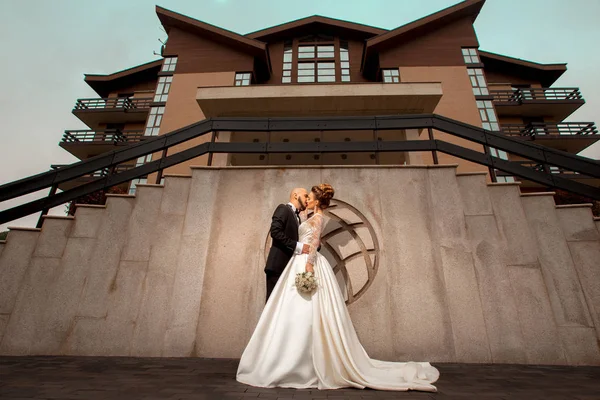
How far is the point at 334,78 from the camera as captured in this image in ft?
64.4

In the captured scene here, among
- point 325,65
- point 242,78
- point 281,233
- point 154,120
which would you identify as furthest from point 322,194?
point 154,120

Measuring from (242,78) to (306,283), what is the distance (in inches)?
718

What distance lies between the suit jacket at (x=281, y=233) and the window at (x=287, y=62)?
58.6ft

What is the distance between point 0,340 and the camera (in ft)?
15.3

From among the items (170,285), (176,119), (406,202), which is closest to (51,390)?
(170,285)

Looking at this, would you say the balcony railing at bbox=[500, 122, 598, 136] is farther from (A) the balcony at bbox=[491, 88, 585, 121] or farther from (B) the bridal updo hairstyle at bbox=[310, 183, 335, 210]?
(B) the bridal updo hairstyle at bbox=[310, 183, 335, 210]

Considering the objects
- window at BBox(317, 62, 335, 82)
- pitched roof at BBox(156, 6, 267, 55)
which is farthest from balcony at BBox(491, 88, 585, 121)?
pitched roof at BBox(156, 6, 267, 55)

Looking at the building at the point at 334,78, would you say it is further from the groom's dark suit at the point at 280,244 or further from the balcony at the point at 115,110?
the groom's dark suit at the point at 280,244

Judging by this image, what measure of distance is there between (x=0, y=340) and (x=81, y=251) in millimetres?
1770

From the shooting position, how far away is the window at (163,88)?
62.6ft

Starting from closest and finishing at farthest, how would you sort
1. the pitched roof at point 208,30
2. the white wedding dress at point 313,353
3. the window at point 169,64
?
the white wedding dress at point 313,353 < the pitched roof at point 208,30 < the window at point 169,64

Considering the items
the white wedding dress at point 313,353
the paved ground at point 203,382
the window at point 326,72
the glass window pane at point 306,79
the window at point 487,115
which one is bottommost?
the paved ground at point 203,382

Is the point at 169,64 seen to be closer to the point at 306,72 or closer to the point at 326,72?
the point at 306,72

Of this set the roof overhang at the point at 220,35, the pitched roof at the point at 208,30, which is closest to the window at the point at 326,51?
the roof overhang at the point at 220,35
